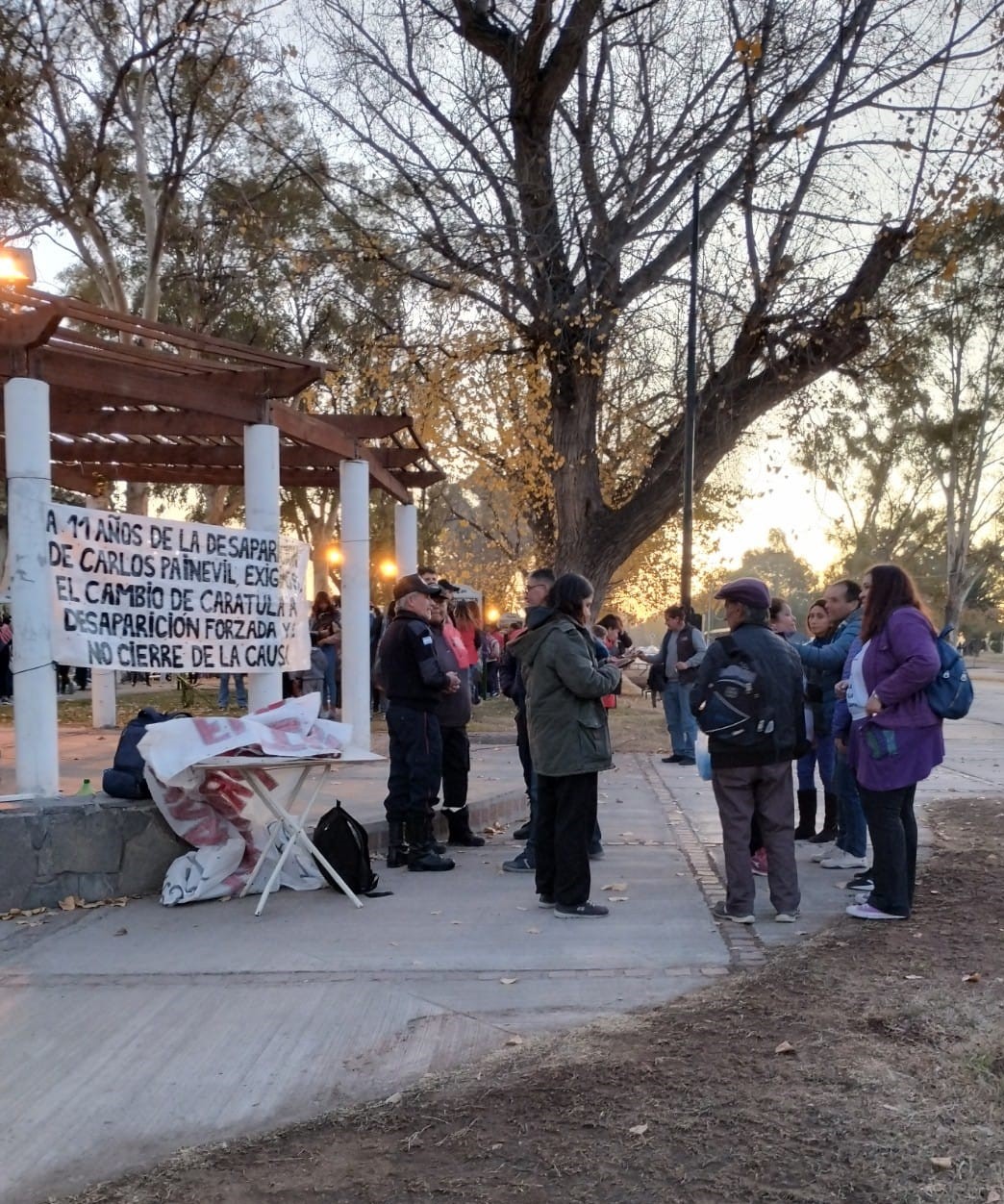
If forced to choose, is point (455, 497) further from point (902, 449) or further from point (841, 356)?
point (841, 356)

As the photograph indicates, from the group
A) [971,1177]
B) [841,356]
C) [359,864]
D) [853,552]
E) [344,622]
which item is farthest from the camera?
[853,552]

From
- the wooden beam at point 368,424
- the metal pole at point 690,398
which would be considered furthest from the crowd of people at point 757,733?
the metal pole at point 690,398

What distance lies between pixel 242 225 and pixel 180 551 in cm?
1315

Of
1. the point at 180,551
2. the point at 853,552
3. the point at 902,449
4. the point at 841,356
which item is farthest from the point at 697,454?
the point at 853,552

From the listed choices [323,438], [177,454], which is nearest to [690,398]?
[323,438]

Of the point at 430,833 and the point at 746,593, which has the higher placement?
the point at 746,593

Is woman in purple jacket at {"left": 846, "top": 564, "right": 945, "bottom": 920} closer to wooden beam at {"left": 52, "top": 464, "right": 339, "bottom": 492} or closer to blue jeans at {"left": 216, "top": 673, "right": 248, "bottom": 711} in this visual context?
wooden beam at {"left": 52, "top": 464, "right": 339, "bottom": 492}

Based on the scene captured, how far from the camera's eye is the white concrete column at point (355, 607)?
10219 mm

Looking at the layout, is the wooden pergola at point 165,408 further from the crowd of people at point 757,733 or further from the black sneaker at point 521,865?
the black sneaker at point 521,865

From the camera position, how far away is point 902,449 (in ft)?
130

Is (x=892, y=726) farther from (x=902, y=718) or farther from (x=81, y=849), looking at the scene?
(x=81, y=849)

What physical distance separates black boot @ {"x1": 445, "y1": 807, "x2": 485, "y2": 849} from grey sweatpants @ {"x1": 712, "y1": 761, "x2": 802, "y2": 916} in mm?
2545

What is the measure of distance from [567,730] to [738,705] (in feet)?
2.95

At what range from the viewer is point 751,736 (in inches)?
229
